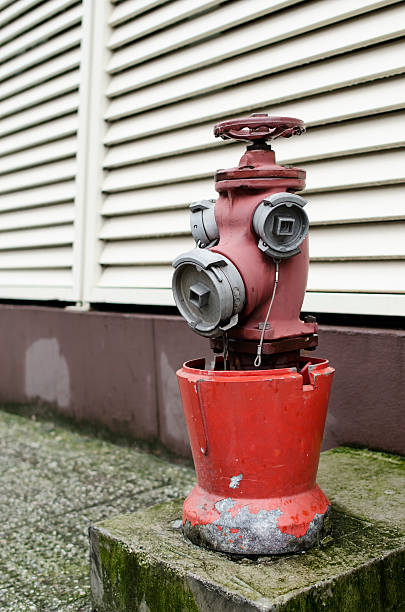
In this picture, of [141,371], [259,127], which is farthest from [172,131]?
[259,127]

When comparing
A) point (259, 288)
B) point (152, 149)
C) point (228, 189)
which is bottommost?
point (259, 288)

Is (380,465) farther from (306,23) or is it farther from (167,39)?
(167,39)

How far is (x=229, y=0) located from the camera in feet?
12.0

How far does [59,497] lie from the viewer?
11.4 feet

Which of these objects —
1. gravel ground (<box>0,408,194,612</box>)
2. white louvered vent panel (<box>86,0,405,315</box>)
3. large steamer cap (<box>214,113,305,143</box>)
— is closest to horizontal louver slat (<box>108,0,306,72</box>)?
white louvered vent panel (<box>86,0,405,315</box>)

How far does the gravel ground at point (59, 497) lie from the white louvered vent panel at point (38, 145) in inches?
40.2

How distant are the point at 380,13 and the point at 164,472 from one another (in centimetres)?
255

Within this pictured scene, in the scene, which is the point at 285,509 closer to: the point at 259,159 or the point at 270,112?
the point at 259,159

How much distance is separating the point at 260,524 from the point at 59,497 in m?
1.70

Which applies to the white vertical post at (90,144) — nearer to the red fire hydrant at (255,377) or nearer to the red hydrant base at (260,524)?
the red fire hydrant at (255,377)

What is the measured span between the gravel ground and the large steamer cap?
1.69 m

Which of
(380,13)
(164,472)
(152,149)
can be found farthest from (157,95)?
(164,472)

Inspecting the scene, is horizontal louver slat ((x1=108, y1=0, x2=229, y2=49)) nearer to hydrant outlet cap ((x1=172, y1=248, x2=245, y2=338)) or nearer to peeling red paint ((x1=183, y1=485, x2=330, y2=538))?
hydrant outlet cap ((x1=172, y1=248, x2=245, y2=338))

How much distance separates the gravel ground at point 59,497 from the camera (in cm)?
257
